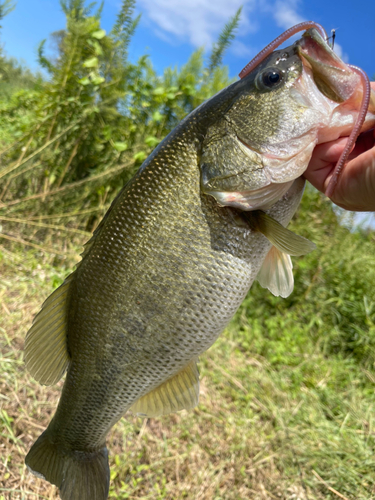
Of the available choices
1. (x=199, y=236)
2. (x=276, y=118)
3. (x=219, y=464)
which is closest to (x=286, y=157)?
(x=276, y=118)

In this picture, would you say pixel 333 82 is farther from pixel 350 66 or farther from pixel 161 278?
pixel 161 278

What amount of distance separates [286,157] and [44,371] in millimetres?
1193

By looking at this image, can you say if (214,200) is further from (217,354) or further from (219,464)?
(217,354)

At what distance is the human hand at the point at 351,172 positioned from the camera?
119 centimetres

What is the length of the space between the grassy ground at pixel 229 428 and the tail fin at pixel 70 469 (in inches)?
25.5

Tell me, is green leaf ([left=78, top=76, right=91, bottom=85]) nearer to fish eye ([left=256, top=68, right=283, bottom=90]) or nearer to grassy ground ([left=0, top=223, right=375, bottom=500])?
grassy ground ([left=0, top=223, right=375, bottom=500])

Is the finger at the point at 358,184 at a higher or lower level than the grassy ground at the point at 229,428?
higher

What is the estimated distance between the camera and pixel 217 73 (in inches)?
188

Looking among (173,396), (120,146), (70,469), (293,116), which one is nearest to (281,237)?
(293,116)

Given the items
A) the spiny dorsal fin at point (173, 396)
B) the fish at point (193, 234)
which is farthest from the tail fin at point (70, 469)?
the spiny dorsal fin at point (173, 396)

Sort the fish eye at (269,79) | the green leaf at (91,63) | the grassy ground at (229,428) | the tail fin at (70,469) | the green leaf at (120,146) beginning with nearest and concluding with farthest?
the fish eye at (269,79) < the tail fin at (70,469) < the grassy ground at (229,428) < the green leaf at (91,63) < the green leaf at (120,146)

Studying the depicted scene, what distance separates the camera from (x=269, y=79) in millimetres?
1153

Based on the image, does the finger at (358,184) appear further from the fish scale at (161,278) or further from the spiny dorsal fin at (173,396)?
the spiny dorsal fin at (173,396)

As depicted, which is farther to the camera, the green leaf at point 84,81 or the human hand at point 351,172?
the green leaf at point 84,81
